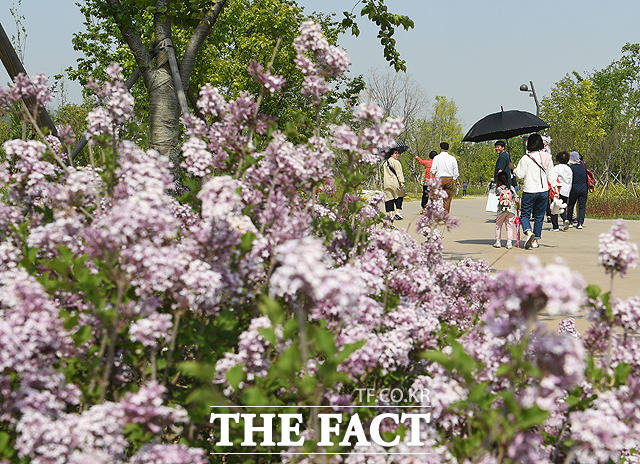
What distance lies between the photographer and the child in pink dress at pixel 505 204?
462 inches

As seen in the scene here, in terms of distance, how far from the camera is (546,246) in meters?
12.4

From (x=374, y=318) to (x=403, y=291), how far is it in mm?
711

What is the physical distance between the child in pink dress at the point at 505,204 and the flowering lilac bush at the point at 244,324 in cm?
906

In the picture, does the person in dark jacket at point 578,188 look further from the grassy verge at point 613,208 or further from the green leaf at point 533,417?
the green leaf at point 533,417

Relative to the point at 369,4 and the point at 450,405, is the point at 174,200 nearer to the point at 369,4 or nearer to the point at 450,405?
the point at 450,405

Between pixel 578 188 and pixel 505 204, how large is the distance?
672 cm

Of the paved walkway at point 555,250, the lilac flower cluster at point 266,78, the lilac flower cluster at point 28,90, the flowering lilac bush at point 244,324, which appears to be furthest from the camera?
the paved walkway at point 555,250

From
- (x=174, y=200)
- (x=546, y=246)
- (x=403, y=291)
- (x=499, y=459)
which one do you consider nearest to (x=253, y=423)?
(x=499, y=459)

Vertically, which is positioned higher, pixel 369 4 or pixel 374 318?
pixel 369 4

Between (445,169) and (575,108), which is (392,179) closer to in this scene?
(445,169)

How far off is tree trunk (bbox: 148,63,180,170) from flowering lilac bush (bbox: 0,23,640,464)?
1.83 metres

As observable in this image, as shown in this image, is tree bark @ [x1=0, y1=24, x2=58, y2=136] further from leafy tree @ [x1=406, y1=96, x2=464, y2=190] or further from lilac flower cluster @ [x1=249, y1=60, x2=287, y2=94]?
leafy tree @ [x1=406, y1=96, x2=464, y2=190]

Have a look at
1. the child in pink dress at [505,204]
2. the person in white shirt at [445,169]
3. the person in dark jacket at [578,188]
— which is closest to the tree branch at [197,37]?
the child in pink dress at [505,204]

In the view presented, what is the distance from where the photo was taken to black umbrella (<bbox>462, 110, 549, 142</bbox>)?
13.6 meters
